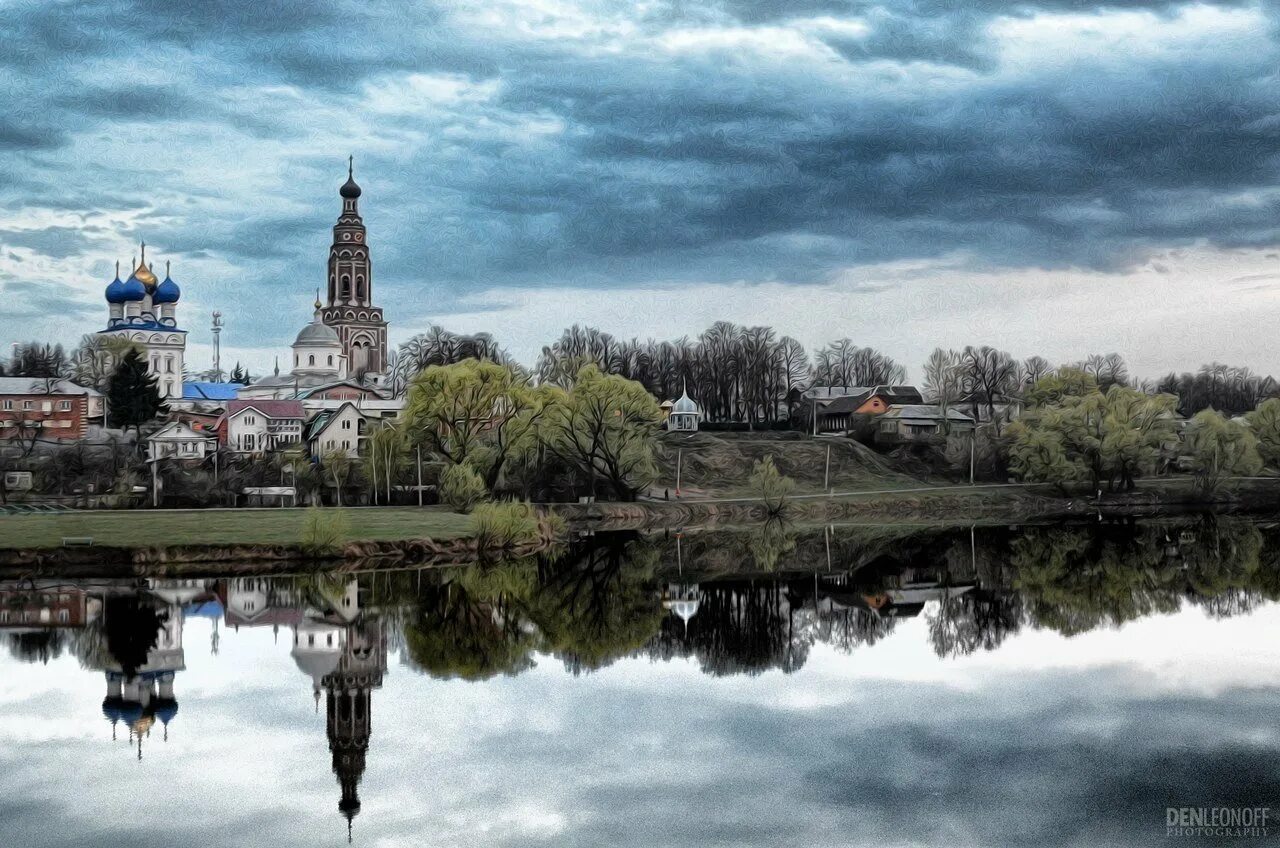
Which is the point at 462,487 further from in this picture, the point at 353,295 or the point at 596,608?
the point at 353,295

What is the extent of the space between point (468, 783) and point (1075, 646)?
15.9m

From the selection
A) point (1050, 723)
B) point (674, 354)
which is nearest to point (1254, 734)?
point (1050, 723)

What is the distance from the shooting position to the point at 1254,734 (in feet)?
70.2

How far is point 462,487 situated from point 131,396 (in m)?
38.2

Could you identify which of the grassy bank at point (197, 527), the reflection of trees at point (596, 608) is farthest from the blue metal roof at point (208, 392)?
the reflection of trees at point (596, 608)

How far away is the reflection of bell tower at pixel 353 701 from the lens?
19578mm

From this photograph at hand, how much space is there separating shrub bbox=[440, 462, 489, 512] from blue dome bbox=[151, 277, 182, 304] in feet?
209

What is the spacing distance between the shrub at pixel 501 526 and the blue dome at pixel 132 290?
235 feet

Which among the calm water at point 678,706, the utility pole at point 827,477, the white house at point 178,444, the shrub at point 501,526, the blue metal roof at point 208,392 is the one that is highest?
the blue metal roof at point 208,392

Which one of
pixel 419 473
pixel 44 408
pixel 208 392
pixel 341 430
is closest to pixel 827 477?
pixel 419 473

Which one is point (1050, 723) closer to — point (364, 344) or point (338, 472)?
point (338, 472)

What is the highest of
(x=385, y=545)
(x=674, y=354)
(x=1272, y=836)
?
(x=674, y=354)

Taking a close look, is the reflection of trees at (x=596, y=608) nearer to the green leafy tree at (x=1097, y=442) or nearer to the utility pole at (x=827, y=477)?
the green leafy tree at (x=1097, y=442)

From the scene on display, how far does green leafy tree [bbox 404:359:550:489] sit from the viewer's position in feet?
219
